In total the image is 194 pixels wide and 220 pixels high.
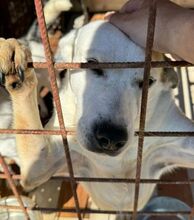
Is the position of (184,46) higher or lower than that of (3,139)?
lower

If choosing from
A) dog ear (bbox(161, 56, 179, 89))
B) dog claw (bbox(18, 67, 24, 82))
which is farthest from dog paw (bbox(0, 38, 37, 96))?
dog ear (bbox(161, 56, 179, 89))

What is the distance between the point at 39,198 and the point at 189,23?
1468 mm

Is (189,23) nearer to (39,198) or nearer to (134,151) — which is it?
(134,151)

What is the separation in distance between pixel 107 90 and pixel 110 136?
0.66ft

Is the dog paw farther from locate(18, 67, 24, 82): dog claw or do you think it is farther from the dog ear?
the dog ear

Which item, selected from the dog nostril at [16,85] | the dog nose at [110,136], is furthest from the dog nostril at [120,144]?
the dog nostril at [16,85]

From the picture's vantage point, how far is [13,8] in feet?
10.7

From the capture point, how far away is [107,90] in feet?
4.98

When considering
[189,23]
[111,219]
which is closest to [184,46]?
[189,23]

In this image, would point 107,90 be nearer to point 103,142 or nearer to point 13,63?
point 103,142

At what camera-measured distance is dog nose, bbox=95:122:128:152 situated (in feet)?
4.57

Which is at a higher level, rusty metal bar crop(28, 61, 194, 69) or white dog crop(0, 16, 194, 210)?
white dog crop(0, 16, 194, 210)

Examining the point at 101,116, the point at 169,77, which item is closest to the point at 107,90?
the point at 101,116

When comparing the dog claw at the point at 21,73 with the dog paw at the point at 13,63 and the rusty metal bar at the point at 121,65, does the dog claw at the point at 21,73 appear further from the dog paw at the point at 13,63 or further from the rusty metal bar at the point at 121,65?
the rusty metal bar at the point at 121,65
